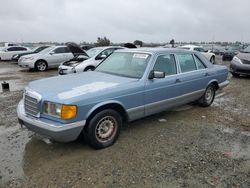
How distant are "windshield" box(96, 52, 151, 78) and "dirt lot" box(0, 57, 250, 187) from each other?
1.16 m

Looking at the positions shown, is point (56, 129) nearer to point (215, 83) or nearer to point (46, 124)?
point (46, 124)

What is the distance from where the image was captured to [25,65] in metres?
14.2

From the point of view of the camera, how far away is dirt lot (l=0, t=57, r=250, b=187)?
311 cm

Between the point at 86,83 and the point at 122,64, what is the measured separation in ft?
3.70

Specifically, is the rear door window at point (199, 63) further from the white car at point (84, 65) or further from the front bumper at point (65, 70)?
the front bumper at point (65, 70)

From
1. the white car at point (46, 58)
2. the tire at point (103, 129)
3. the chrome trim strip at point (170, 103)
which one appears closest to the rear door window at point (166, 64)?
the chrome trim strip at point (170, 103)

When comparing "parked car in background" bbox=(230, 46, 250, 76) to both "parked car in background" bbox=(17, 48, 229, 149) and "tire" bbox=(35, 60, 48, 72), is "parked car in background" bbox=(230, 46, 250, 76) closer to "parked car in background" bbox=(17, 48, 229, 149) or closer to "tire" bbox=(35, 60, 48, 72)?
"parked car in background" bbox=(17, 48, 229, 149)

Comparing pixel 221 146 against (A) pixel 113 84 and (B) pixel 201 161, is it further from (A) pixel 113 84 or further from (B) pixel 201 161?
(A) pixel 113 84

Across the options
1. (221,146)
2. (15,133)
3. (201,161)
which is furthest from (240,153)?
(15,133)

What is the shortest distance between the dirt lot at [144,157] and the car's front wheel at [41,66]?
9422 millimetres

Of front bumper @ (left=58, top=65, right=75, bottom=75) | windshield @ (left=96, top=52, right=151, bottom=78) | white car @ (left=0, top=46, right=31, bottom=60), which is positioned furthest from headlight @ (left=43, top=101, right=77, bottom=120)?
white car @ (left=0, top=46, right=31, bottom=60)

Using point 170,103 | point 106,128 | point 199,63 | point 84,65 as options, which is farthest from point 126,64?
point 84,65

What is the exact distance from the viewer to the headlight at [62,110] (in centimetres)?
335

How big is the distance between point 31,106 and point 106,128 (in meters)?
1.26
